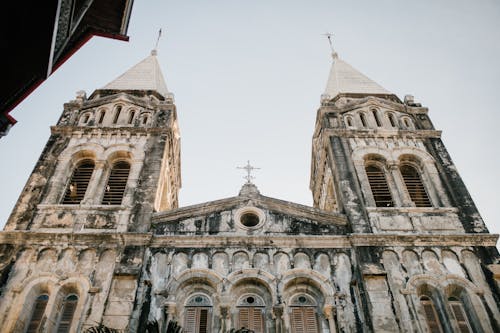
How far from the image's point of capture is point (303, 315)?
13.9 metres

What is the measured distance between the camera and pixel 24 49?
305 inches

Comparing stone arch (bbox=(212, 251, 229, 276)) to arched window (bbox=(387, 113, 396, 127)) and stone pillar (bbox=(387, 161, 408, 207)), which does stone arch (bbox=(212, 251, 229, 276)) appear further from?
arched window (bbox=(387, 113, 396, 127))

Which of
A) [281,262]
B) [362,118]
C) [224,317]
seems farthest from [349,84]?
[224,317]

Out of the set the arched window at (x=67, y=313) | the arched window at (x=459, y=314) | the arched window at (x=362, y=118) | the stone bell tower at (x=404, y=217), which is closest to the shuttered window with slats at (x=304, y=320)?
the stone bell tower at (x=404, y=217)

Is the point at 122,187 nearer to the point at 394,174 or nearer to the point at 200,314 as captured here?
the point at 200,314

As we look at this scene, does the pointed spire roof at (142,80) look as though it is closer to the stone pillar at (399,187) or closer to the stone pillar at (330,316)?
the stone pillar at (399,187)

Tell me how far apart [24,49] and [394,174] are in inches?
596

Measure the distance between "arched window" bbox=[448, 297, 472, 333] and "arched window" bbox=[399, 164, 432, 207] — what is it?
4.47 meters

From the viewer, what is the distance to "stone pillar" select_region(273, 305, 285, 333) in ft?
43.5

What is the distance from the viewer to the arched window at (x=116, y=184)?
17.7 metres

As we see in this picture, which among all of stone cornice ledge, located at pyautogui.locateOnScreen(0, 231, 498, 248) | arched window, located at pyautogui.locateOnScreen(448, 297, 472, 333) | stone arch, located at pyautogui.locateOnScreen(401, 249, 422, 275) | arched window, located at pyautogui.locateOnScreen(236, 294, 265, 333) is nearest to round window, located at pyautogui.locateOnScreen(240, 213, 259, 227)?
stone cornice ledge, located at pyautogui.locateOnScreen(0, 231, 498, 248)

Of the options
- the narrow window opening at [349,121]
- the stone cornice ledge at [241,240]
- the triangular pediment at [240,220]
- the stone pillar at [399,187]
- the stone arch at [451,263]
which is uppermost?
the narrow window opening at [349,121]

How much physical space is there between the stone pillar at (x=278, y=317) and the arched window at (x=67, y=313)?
6.25 meters

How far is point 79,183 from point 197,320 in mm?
8211
